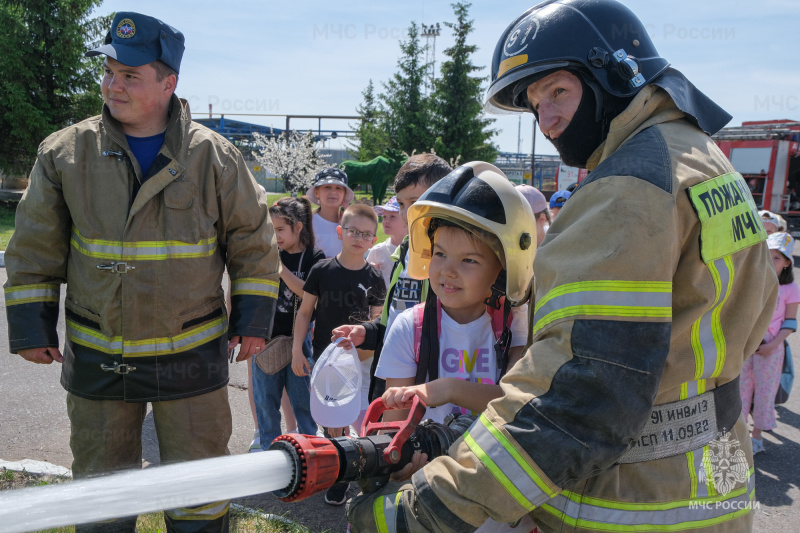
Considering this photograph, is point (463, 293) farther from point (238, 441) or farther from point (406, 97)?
point (406, 97)

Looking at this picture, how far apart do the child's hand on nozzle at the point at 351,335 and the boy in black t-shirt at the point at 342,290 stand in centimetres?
115

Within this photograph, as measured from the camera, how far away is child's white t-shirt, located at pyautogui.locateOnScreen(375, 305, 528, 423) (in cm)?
233

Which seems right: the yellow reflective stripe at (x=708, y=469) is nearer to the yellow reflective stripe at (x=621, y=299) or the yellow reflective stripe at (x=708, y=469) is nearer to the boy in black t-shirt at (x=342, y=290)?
the yellow reflective stripe at (x=621, y=299)

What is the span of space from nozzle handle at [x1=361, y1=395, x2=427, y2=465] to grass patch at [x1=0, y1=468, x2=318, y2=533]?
69.1 inches

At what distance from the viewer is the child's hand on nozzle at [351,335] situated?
294 cm

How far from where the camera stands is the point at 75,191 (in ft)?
8.91

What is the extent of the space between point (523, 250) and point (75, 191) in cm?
203

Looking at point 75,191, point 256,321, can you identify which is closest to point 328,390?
point 256,321

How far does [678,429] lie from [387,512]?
75cm

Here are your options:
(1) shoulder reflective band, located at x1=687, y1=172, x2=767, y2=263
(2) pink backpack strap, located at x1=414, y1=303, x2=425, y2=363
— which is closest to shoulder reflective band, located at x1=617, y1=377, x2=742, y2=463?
(1) shoulder reflective band, located at x1=687, y1=172, x2=767, y2=263

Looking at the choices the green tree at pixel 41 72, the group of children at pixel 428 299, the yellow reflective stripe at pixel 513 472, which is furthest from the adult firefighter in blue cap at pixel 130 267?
the green tree at pixel 41 72

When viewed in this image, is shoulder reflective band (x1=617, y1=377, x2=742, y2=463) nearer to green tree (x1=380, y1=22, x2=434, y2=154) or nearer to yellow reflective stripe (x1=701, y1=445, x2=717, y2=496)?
yellow reflective stripe (x1=701, y1=445, x2=717, y2=496)

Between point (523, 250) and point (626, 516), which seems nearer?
point (626, 516)

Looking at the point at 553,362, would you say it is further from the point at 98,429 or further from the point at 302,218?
the point at 302,218
